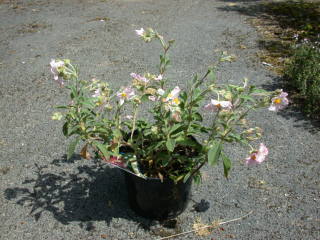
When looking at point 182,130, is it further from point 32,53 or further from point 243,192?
point 32,53

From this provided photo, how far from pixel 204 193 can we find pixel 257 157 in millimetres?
903

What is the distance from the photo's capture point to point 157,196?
219 cm

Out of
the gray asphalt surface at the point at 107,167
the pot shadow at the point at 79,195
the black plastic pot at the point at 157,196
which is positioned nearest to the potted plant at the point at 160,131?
Answer: the black plastic pot at the point at 157,196

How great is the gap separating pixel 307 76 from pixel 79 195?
253cm

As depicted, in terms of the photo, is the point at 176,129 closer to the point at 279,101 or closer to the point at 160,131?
the point at 160,131

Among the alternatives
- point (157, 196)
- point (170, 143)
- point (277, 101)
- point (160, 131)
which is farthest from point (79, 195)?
point (277, 101)

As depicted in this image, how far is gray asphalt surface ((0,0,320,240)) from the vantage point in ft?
7.63

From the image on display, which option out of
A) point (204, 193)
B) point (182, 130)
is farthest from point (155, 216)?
point (182, 130)

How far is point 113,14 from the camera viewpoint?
6.38m

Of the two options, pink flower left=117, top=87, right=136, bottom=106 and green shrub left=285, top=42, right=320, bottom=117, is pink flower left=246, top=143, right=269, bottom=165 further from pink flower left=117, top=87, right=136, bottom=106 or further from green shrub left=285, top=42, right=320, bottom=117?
green shrub left=285, top=42, right=320, bottom=117

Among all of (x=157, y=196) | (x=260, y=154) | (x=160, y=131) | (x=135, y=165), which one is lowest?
(x=157, y=196)

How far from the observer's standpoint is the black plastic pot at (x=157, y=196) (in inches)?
84.3

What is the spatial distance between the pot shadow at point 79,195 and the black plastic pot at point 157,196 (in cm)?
→ 10

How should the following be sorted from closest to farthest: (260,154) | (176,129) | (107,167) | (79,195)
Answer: (260,154) → (176,129) → (79,195) → (107,167)
